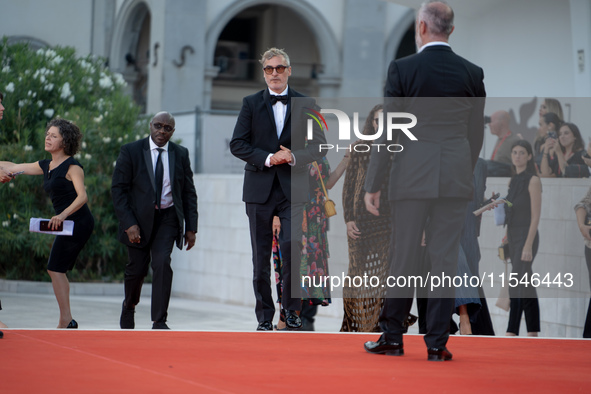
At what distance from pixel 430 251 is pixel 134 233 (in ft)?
9.41

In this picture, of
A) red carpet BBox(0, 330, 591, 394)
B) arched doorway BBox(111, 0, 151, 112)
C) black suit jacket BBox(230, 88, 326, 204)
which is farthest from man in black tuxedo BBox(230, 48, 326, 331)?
arched doorway BBox(111, 0, 151, 112)

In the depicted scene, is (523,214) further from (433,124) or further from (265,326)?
(433,124)

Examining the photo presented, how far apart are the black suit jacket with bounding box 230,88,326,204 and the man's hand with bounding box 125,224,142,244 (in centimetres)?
97

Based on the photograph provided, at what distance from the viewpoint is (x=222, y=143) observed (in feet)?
44.4

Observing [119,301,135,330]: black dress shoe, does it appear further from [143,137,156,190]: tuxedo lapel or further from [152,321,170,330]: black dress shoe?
[143,137,156,190]: tuxedo lapel

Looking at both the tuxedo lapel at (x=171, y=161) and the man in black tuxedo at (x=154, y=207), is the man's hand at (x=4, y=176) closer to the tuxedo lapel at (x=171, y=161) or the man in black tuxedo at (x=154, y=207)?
the man in black tuxedo at (x=154, y=207)

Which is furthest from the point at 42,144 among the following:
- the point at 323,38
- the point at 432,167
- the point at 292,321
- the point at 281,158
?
the point at 323,38

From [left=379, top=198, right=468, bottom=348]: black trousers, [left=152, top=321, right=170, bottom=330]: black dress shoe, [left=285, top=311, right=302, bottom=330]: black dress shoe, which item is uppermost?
[left=379, top=198, right=468, bottom=348]: black trousers

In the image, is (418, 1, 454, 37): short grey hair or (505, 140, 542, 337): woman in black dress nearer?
(418, 1, 454, 37): short grey hair

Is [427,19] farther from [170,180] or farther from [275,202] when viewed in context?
[170,180]

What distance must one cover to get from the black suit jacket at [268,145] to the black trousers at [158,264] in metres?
0.88

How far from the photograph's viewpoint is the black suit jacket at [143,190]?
298 inches

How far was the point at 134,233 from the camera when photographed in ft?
24.5

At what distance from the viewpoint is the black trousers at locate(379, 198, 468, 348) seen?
5230 millimetres
